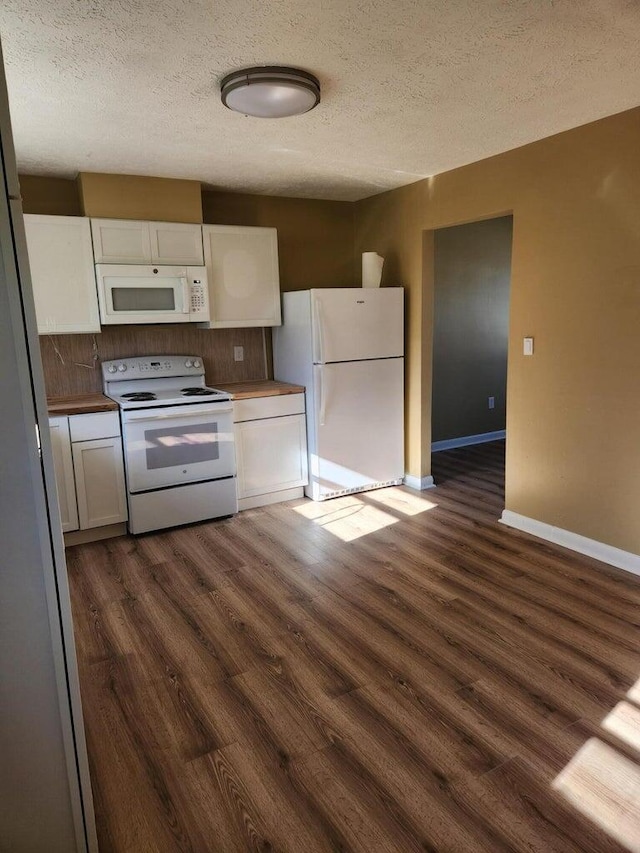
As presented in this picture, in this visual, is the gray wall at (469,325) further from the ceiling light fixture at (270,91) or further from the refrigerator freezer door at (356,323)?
the ceiling light fixture at (270,91)

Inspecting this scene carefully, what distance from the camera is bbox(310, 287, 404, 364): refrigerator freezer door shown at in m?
4.09

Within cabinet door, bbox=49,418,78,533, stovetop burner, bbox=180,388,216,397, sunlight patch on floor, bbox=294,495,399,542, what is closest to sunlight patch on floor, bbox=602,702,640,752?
sunlight patch on floor, bbox=294,495,399,542

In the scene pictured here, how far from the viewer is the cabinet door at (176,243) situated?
151 inches

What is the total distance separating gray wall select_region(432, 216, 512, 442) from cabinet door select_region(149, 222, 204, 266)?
7.90ft

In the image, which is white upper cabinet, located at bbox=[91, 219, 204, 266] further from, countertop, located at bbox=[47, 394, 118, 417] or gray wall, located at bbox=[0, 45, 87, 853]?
gray wall, located at bbox=[0, 45, 87, 853]

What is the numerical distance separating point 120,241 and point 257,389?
1.35 m

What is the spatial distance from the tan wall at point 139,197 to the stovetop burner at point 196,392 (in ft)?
3.88

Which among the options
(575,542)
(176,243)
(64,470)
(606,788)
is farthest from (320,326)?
(606,788)

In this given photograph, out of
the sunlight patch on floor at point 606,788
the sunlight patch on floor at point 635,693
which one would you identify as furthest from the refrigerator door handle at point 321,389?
the sunlight patch on floor at point 606,788

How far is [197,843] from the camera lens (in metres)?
1.59

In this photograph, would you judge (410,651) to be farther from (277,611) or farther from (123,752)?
(123,752)

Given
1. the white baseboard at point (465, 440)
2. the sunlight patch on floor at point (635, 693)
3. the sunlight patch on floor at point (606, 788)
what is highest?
the white baseboard at point (465, 440)

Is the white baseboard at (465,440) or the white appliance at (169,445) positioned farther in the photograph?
→ the white baseboard at (465,440)

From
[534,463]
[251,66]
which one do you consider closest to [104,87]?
[251,66]
